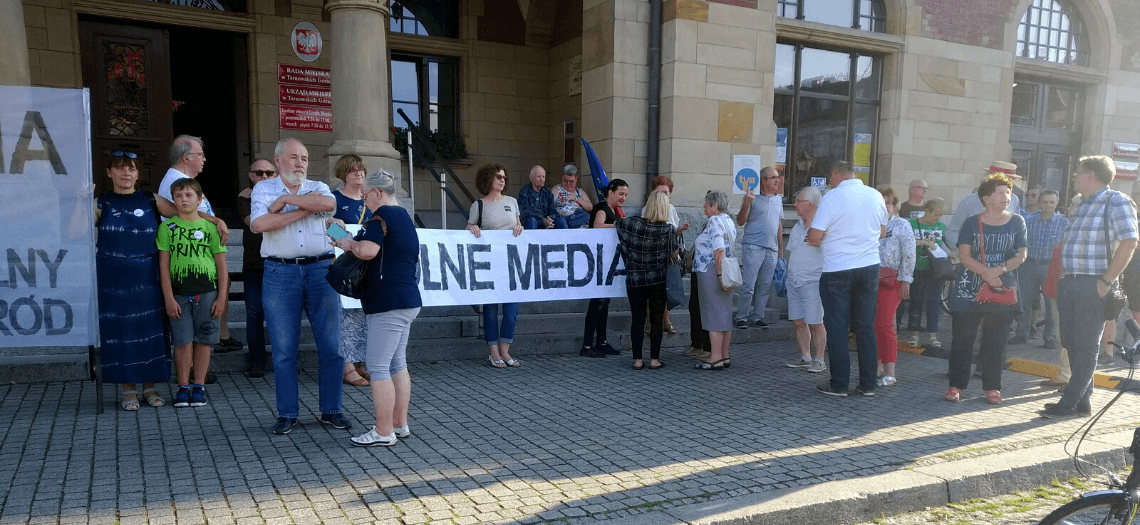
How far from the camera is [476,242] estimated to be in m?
7.09

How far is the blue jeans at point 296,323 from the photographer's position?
4.74 metres

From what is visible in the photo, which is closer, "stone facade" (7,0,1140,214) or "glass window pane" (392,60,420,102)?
"stone facade" (7,0,1140,214)

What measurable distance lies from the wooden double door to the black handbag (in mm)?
7152

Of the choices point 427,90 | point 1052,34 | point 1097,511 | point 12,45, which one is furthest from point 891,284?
point 1052,34

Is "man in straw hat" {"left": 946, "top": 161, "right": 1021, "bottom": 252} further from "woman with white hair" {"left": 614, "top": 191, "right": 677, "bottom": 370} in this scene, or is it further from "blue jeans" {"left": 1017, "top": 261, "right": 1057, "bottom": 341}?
"woman with white hair" {"left": 614, "top": 191, "right": 677, "bottom": 370}

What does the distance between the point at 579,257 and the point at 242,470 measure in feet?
13.9

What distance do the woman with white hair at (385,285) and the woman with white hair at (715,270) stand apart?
11.1 ft

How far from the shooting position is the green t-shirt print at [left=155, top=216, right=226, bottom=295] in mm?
5355

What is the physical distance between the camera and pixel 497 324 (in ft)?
23.5

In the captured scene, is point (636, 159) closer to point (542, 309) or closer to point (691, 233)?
point (691, 233)

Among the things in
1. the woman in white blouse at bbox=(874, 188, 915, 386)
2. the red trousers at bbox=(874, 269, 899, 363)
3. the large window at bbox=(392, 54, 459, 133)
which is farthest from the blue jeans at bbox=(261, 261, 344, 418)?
the large window at bbox=(392, 54, 459, 133)

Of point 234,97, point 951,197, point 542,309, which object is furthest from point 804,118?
point 234,97

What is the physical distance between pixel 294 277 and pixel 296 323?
0.31 meters

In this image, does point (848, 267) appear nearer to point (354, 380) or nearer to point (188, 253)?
point (354, 380)
